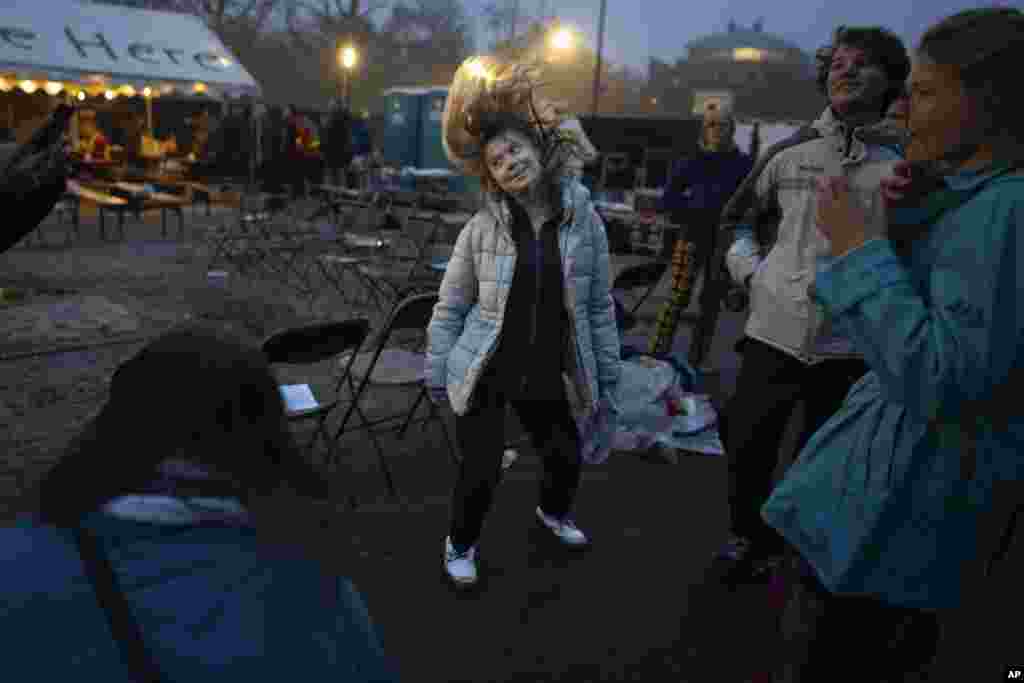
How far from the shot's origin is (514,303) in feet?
8.61

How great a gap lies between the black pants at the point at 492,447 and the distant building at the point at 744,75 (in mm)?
37785

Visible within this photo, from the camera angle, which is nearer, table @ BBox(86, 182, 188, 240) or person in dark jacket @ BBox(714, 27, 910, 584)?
person in dark jacket @ BBox(714, 27, 910, 584)

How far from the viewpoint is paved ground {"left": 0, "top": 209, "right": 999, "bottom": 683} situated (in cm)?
254

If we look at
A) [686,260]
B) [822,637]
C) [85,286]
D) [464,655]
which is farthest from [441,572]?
[85,286]

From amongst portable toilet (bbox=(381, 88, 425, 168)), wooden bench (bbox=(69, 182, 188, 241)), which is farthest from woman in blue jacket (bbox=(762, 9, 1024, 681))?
portable toilet (bbox=(381, 88, 425, 168))

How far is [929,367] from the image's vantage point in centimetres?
116

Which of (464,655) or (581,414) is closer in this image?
(464,655)

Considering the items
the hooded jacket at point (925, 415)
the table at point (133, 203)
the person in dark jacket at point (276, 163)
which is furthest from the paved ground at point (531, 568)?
the person in dark jacket at point (276, 163)

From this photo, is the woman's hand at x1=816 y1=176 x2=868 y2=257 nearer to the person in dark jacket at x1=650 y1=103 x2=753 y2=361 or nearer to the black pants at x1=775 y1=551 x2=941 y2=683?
the black pants at x1=775 y1=551 x2=941 y2=683

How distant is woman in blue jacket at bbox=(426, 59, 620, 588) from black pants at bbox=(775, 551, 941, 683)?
1.29 metres

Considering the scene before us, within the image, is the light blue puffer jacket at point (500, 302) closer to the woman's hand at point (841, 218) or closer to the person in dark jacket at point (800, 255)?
the person in dark jacket at point (800, 255)

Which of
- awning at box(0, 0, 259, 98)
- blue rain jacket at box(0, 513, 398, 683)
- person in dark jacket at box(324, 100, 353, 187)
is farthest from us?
person in dark jacket at box(324, 100, 353, 187)

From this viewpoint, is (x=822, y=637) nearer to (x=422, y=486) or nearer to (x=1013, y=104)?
(x=1013, y=104)

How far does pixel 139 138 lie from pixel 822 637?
2181 centimetres
